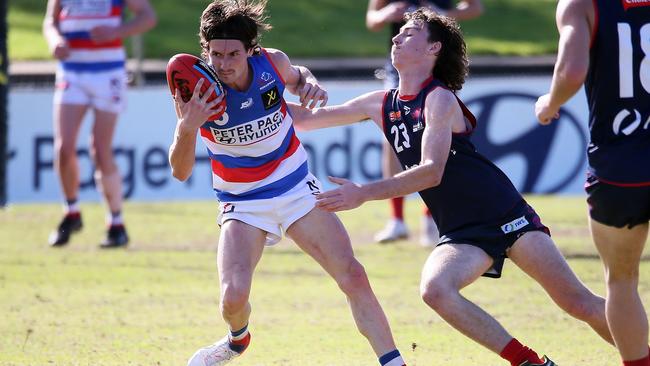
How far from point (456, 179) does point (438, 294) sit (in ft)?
2.01

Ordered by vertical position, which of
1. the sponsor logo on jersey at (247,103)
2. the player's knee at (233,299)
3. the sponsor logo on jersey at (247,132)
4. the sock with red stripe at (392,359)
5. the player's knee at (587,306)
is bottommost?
the sock with red stripe at (392,359)

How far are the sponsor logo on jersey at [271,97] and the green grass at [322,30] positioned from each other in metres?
12.8

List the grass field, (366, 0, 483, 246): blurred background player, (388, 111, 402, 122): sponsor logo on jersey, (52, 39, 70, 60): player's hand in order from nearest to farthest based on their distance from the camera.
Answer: (388, 111, 402, 122): sponsor logo on jersey → the grass field → (52, 39, 70, 60): player's hand → (366, 0, 483, 246): blurred background player

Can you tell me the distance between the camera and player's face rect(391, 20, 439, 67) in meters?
5.71

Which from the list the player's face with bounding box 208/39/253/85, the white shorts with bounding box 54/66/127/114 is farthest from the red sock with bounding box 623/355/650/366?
the white shorts with bounding box 54/66/127/114

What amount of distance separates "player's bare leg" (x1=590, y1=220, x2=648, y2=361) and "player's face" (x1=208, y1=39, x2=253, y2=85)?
6.04 ft

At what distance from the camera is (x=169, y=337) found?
275 inches

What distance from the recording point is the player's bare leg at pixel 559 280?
5445 millimetres

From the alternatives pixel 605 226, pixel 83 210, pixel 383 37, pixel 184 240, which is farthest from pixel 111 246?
pixel 383 37

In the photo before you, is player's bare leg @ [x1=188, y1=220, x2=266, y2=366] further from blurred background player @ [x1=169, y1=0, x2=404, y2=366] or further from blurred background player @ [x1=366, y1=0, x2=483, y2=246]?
blurred background player @ [x1=366, y1=0, x2=483, y2=246]

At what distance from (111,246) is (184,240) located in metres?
0.81

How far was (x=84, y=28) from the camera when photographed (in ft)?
34.2

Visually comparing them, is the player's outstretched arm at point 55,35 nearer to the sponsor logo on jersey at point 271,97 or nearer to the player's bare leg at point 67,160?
the player's bare leg at point 67,160

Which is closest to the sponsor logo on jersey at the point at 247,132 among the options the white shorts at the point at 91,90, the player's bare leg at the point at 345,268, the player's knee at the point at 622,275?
the player's bare leg at the point at 345,268
